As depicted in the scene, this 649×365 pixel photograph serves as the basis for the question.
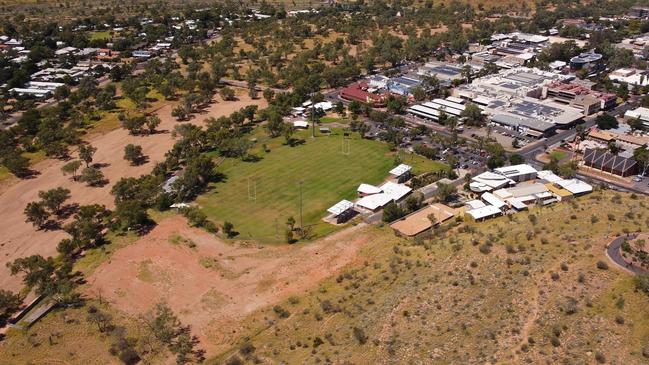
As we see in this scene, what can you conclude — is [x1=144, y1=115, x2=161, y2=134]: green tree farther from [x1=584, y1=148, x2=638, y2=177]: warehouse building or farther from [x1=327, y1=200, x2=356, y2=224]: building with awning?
[x1=584, y1=148, x2=638, y2=177]: warehouse building

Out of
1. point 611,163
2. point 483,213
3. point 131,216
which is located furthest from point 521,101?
point 131,216

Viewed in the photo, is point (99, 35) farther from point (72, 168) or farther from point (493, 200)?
point (493, 200)

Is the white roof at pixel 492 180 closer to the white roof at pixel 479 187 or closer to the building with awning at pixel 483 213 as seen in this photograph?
the white roof at pixel 479 187

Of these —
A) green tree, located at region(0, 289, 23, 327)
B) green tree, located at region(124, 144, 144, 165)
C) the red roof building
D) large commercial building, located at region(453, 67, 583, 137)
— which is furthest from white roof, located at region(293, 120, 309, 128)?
green tree, located at region(0, 289, 23, 327)

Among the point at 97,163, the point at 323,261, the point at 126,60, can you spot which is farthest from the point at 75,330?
the point at 126,60

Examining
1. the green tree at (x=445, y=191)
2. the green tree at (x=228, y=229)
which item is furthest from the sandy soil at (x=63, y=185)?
the green tree at (x=445, y=191)
